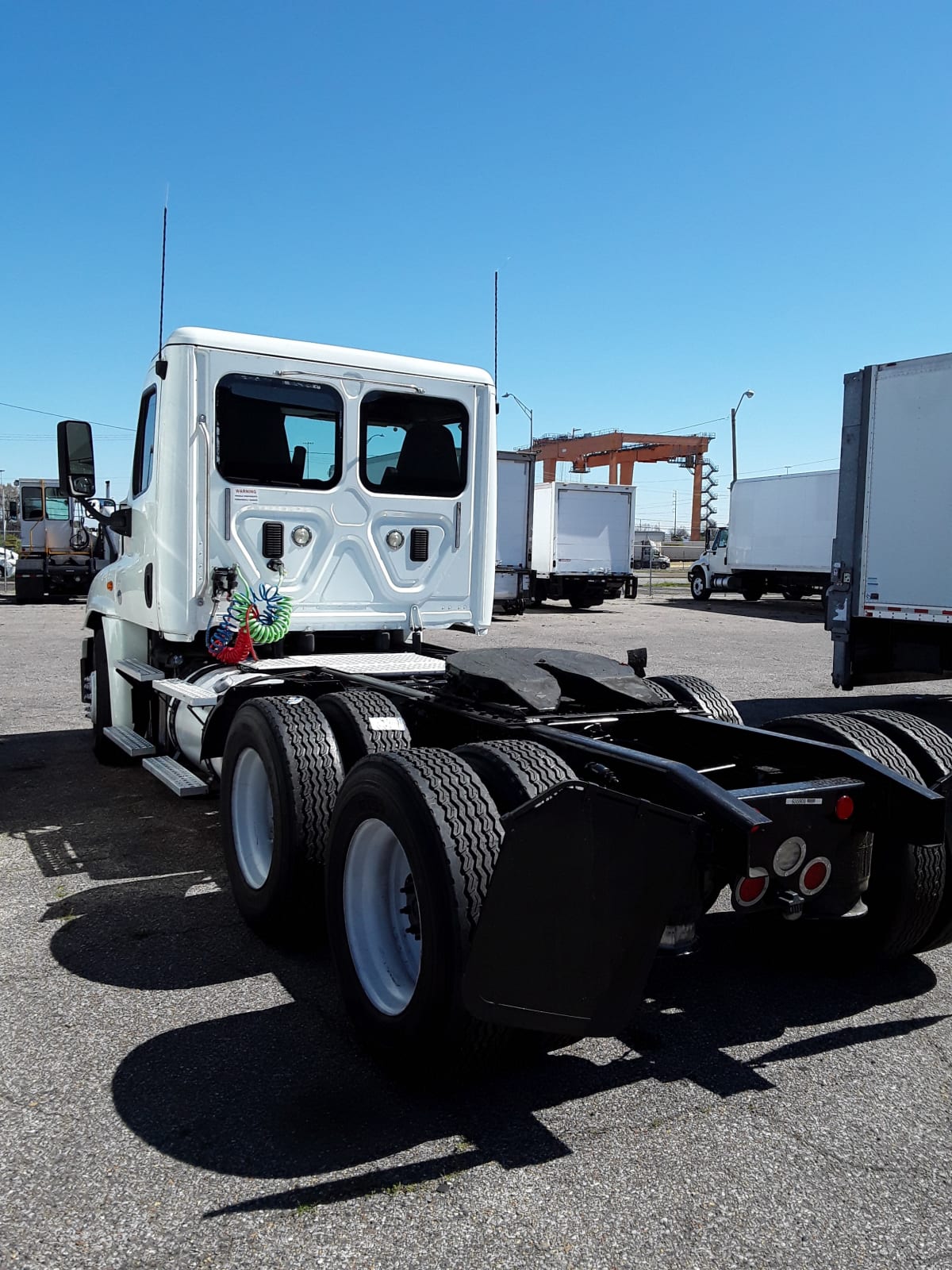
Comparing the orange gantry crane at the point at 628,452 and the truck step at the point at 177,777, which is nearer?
the truck step at the point at 177,777

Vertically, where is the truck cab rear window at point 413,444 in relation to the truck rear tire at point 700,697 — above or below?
above

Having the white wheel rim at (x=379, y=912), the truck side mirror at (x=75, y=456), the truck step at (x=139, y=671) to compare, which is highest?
the truck side mirror at (x=75, y=456)

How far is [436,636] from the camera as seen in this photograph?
1752 cm

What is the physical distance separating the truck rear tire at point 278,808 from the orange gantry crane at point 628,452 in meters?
72.4

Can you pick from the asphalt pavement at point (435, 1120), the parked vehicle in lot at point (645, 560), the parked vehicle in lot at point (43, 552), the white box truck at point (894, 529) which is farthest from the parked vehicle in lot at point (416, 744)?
the parked vehicle in lot at point (645, 560)

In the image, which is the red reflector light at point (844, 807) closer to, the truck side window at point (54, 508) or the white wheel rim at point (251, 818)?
the white wheel rim at point (251, 818)

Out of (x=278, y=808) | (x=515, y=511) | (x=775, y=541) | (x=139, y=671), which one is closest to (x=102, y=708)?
(x=139, y=671)

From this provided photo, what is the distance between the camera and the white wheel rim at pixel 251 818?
4.48 m

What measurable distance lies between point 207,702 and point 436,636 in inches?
484

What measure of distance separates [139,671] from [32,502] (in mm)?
20392

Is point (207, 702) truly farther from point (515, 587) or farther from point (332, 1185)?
point (515, 587)

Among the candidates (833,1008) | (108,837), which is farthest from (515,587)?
(833,1008)

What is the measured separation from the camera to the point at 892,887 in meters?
3.61

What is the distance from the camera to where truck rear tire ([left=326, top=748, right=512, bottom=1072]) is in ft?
9.53
